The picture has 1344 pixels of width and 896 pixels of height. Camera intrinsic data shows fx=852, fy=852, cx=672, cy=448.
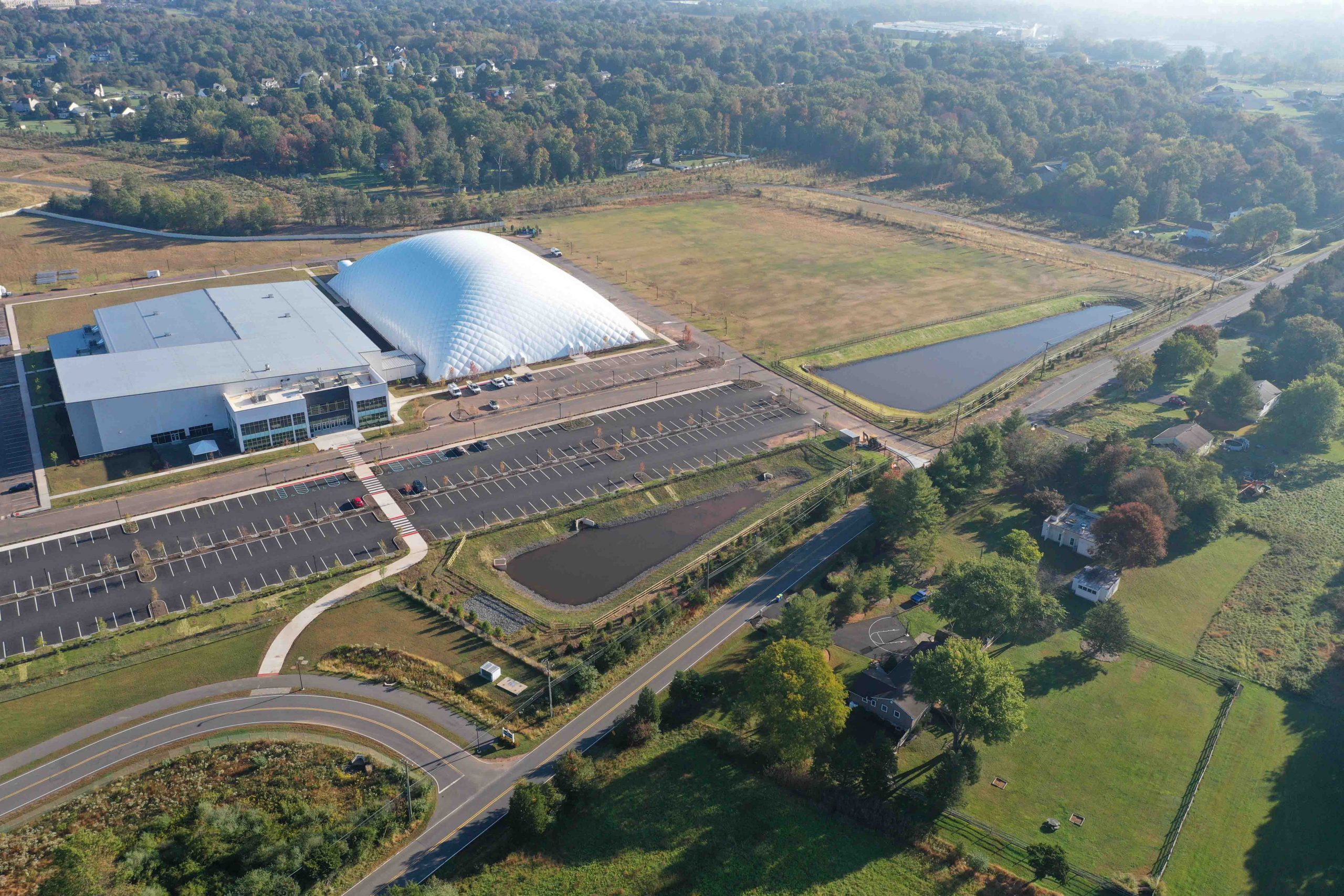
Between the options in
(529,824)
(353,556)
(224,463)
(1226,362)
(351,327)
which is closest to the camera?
(529,824)

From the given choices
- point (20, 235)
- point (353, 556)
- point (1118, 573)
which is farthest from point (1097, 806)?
point (20, 235)

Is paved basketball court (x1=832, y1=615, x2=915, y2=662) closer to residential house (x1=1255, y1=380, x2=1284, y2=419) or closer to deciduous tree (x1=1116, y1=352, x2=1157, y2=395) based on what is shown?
deciduous tree (x1=1116, y1=352, x2=1157, y2=395)

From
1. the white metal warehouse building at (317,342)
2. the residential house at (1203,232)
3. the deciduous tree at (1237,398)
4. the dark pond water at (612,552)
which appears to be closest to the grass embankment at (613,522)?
the dark pond water at (612,552)

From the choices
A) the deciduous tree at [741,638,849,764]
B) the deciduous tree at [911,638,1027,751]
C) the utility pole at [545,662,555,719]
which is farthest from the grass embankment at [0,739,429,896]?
the deciduous tree at [911,638,1027,751]

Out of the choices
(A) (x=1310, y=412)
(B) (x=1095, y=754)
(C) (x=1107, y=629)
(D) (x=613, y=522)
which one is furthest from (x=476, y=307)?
(A) (x=1310, y=412)

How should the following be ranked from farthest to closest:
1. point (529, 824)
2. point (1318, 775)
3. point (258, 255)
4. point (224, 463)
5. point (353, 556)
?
1. point (258, 255)
2. point (224, 463)
3. point (353, 556)
4. point (1318, 775)
5. point (529, 824)

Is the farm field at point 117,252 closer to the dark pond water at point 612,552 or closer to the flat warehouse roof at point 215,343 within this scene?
the flat warehouse roof at point 215,343

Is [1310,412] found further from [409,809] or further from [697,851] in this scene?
[409,809]

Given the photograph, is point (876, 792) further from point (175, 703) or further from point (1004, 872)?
point (175, 703)
